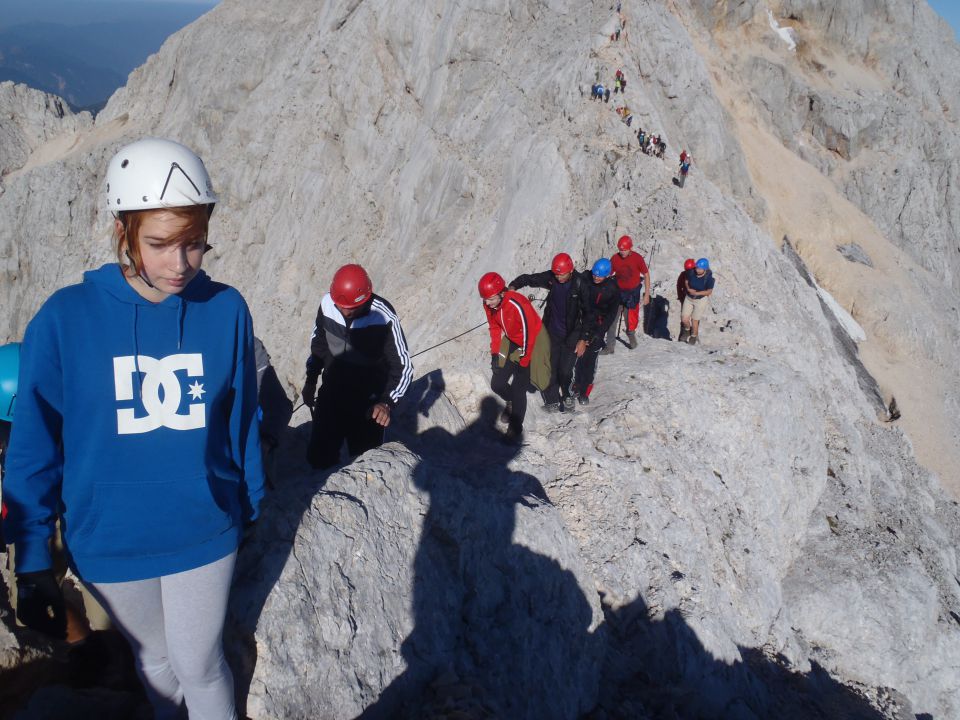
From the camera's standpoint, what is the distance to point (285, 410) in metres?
5.96

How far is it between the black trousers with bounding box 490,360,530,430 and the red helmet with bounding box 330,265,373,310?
2751mm

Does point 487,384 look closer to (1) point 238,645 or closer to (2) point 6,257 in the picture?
Answer: (1) point 238,645

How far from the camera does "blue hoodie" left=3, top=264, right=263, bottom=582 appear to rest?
2.38 m

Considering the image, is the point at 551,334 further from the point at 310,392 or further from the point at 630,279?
the point at 310,392

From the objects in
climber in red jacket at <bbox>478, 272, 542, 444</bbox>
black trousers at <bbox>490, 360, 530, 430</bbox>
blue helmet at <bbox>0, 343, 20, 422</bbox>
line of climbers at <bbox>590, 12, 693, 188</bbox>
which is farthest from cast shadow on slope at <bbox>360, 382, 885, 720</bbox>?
line of climbers at <bbox>590, 12, 693, 188</bbox>

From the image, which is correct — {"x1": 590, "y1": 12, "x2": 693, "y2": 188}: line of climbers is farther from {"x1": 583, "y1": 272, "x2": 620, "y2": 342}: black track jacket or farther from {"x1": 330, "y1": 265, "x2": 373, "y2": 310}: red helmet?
{"x1": 330, "y1": 265, "x2": 373, "y2": 310}: red helmet

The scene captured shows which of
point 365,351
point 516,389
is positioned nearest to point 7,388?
point 365,351

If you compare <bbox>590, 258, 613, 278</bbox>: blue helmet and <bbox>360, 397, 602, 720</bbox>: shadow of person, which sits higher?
<bbox>590, 258, 613, 278</bbox>: blue helmet

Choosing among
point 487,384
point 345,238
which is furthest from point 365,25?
point 487,384

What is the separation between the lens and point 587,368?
8.53m

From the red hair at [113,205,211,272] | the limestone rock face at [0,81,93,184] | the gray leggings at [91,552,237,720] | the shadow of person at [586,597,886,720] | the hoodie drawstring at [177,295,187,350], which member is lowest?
the shadow of person at [586,597,886,720]

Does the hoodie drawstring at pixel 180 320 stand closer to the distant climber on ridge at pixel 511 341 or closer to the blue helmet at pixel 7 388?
the blue helmet at pixel 7 388

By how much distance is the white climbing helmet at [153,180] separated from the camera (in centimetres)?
248

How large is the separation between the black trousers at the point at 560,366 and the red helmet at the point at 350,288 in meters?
3.71
